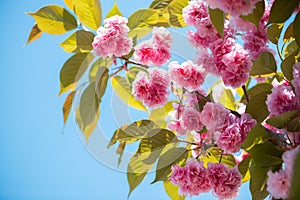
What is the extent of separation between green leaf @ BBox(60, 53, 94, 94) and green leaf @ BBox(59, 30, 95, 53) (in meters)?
0.02

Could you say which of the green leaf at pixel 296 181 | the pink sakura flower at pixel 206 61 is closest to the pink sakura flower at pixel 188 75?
the pink sakura flower at pixel 206 61

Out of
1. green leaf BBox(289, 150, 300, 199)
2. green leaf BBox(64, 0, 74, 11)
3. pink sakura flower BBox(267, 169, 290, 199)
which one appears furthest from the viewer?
green leaf BBox(64, 0, 74, 11)

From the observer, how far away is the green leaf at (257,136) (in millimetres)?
524

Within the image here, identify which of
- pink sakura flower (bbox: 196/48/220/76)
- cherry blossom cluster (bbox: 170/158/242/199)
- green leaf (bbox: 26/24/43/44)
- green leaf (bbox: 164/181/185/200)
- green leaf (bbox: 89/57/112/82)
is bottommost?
green leaf (bbox: 164/181/185/200)

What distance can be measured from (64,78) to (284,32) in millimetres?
387

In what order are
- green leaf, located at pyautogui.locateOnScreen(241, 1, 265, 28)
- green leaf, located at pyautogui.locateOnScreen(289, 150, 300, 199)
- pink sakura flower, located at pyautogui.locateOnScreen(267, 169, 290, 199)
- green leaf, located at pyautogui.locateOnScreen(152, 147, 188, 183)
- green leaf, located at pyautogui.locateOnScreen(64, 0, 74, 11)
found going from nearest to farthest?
1. green leaf, located at pyautogui.locateOnScreen(289, 150, 300, 199)
2. pink sakura flower, located at pyautogui.locateOnScreen(267, 169, 290, 199)
3. green leaf, located at pyautogui.locateOnScreen(241, 1, 265, 28)
4. green leaf, located at pyautogui.locateOnScreen(152, 147, 188, 183)
5. green leaf, located at pyautogui.locateOnScreen(64, 0, 74, 11)

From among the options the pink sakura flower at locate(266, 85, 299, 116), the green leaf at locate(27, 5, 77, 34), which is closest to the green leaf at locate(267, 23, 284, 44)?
the pink sakura flower at locate(266, 85, 299, 116)

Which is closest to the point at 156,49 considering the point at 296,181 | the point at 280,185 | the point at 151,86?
the point at 151,86

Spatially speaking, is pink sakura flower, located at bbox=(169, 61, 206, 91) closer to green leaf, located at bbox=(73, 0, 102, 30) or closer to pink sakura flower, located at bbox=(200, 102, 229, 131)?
pink sakura flower, located at bbox=(200, 102, 229, 131)

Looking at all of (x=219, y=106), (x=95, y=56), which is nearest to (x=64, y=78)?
(x=95, y=56)

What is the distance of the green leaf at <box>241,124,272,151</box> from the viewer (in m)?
0.52

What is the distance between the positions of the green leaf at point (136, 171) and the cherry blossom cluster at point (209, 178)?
6cm

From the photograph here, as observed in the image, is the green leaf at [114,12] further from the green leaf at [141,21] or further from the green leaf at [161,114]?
the green leaf at [161,114]

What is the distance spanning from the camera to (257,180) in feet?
1.87
